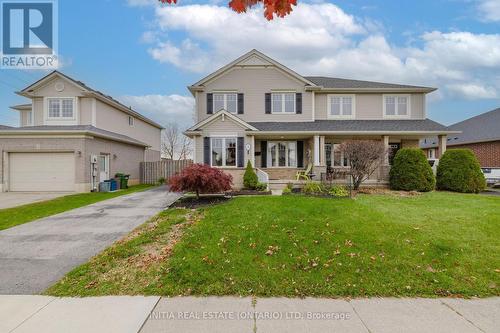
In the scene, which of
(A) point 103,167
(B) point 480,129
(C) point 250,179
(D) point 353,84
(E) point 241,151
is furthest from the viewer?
(B) point 480,129

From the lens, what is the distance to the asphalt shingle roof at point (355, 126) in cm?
1597

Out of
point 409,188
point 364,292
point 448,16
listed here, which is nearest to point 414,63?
point 448,16

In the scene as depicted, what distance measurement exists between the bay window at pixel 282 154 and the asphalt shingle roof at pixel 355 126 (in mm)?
1465

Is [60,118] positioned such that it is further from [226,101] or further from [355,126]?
[355,126]

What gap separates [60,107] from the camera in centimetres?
1755

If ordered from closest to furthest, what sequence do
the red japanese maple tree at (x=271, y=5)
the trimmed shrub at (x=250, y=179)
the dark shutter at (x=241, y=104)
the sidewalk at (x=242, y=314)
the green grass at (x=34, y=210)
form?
the red japanese maple tree at (x=271, y=5) < the sidewalk at (x=242, y=314) < the green grass at (x=34, y=210) < the trimmed shrub at (x=250, y=179) < the dark shutter at (x=241, y=104)

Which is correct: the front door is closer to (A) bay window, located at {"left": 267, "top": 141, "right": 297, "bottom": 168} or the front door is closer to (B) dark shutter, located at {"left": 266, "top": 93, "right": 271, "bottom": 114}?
(A) bay window, located at {"left": 267, "top": 141, "right": 297, "bottom": 168}

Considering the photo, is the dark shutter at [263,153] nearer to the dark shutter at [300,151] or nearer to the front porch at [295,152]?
the front porch at [295,152]

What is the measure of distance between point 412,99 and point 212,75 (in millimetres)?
13561

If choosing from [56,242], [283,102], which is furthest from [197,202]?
[283,102]

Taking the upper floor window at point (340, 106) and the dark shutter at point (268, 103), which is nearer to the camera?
the dark shutter at point (268, 103)

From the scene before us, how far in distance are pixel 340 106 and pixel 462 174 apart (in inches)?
316

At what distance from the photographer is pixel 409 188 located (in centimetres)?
1312

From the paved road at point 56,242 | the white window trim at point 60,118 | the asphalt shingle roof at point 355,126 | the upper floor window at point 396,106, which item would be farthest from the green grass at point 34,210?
the upper floor window at point 396,106
